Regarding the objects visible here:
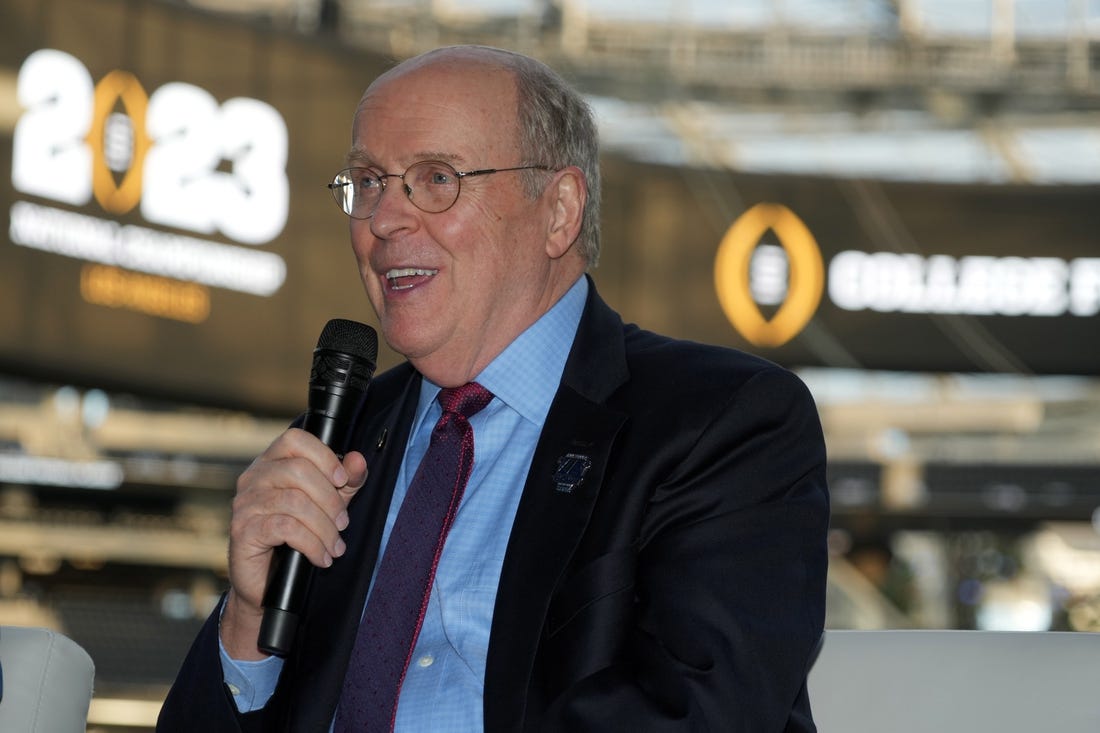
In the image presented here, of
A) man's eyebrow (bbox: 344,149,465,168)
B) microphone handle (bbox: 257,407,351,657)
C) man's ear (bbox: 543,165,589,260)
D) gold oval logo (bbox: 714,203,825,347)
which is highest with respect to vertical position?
man's eyebrow (bbox: 344,149,465,168)

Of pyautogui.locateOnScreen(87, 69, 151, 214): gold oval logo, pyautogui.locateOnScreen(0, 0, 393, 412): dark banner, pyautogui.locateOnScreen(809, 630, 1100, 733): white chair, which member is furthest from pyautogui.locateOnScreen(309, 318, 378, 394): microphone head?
pyautogui.locateOnScreen(87, 69, 151, 214): gold oval logo

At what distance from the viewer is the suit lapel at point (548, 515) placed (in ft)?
4.45

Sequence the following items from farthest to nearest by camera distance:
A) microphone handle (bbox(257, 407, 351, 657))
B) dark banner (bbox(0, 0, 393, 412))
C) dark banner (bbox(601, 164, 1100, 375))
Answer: dark banner (bbox(601, 164, 1100, 375))
dark banner (bbox(0, 0, 393, 412))
microphone handle (bbox(257, 407, 351, 657))

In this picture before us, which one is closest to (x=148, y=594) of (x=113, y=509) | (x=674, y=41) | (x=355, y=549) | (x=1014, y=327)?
(x=113, y=509)

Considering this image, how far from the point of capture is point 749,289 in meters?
6.79

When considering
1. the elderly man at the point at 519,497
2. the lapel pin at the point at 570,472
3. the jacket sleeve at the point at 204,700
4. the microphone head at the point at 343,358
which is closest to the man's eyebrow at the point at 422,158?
the elderly man at the point at 519,497

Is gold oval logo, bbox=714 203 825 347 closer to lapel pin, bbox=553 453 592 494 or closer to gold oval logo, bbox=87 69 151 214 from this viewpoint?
gold oval logo, bbox=87 69 151 214

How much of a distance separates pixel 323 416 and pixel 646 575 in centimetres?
35

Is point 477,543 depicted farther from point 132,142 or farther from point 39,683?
point 132,142

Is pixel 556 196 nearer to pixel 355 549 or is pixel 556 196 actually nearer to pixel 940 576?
pixel 355 549

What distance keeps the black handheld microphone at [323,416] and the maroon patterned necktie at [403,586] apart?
18 cm

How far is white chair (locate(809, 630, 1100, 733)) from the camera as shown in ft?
4.68

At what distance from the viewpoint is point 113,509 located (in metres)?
12.2

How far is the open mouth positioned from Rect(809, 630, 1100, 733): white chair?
60 centimetres
